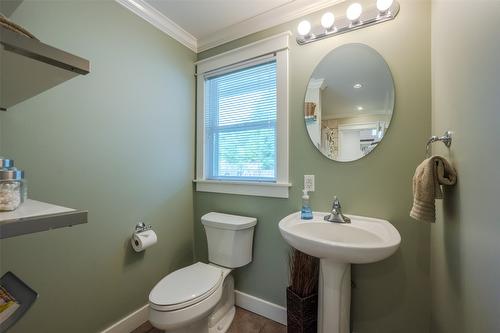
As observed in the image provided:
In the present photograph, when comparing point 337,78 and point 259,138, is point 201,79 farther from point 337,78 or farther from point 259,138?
point 337,78

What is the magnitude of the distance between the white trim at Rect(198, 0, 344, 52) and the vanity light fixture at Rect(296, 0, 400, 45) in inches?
4.3

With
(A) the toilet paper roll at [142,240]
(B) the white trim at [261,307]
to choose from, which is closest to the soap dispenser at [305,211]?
(B) the white trim at [261,307]

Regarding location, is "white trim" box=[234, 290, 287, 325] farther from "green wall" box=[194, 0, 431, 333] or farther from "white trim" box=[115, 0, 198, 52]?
"white trim" box=[115, 0, 198, 52]

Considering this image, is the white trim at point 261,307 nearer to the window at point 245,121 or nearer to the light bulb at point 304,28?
the window at point 245,121

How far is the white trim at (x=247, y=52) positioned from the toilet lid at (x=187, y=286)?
64.6 inches

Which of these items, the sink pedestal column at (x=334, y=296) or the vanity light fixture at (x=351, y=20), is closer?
the sink pedestal column at (x=334, y=296)

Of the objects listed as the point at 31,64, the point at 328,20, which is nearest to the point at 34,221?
the point at 31,64

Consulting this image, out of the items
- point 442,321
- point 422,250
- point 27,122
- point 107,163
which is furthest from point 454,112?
point 27,122

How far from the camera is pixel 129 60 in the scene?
1532 mm

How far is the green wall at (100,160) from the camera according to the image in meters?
1.12

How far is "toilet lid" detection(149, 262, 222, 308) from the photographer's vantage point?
3.89ft

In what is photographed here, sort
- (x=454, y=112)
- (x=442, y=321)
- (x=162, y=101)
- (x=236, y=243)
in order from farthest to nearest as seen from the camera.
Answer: (x=162, y=101) → (x=236, y=243) → (x=442, y=321) → (x=454, y=112)

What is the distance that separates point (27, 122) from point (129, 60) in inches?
28.9

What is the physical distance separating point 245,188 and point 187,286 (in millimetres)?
799
